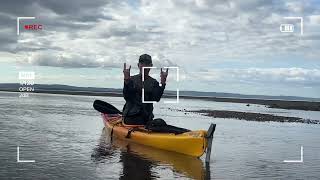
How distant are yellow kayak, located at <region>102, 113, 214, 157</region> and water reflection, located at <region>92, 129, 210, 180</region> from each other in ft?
0.64

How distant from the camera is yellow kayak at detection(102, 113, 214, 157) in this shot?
579 inches

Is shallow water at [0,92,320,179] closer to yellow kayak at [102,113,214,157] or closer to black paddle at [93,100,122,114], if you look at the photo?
yellow kayak at [102,113,214,157]

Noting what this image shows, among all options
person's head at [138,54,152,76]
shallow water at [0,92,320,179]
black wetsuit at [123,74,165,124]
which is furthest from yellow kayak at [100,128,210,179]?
person's head at [138,54,152,76]

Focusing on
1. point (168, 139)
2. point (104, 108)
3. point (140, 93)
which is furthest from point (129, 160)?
point (104, 108)

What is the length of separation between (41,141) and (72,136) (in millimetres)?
2647

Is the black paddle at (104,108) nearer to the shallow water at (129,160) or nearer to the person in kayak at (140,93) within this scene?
the shallow water at (129,160)

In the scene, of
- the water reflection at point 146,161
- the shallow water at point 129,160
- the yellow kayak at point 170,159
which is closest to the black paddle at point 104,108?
the shallow water at point 129,160

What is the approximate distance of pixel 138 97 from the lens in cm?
1711

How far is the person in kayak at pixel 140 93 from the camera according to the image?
636 inches

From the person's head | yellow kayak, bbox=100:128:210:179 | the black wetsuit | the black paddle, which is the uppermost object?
the person's head

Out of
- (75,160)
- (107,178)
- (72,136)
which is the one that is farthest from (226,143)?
(107,178)

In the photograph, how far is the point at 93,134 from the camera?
73.4 ft

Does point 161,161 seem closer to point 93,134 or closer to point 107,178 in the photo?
point 107,178

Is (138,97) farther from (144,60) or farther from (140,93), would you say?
(144,60)
